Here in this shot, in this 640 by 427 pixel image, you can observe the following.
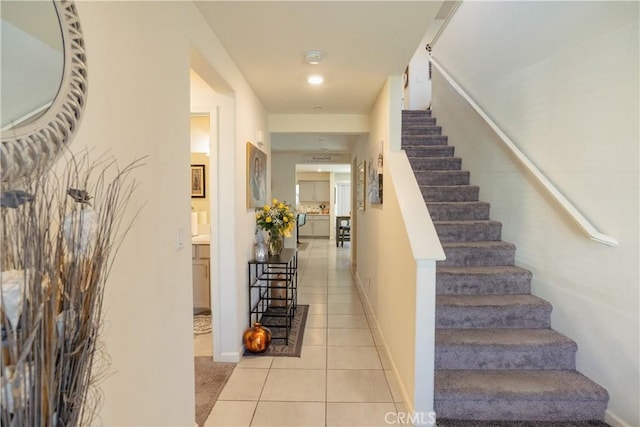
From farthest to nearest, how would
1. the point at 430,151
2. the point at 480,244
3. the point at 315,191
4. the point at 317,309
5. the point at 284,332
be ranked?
the point at 315,191 < the point at 430,151 < the point at 317,309 < the point at 284,332 < the point at 480,244

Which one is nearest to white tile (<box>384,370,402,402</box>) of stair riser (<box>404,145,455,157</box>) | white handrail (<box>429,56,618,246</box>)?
white handrail (<box>429,56,618,246</box>)

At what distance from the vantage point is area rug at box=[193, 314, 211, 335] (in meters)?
3.21

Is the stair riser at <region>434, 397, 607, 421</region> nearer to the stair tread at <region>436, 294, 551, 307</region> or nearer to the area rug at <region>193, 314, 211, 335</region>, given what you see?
the stair tread at <region>436, 294, 551, 307</region>

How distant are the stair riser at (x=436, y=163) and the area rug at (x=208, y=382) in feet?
9.84

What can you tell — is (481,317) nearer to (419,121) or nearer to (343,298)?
(343,298)

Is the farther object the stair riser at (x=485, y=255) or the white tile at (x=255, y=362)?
the stair riser at (x=485, y=255)

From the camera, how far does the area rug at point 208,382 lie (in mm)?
2028

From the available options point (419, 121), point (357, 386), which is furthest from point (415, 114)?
point (357, 386)

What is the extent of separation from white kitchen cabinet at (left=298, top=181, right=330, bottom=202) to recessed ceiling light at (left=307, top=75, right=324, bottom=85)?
8.98 m

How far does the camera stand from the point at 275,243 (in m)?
3.25

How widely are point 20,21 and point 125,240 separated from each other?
0.68m

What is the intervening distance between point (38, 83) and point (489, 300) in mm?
2843

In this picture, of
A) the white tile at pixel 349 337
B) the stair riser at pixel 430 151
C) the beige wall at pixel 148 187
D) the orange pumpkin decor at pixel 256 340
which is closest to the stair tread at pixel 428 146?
the stair riser at pixel 430 151

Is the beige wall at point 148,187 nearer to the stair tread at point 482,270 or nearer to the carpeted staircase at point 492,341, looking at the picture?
the carpeted staircase at point 492,341
